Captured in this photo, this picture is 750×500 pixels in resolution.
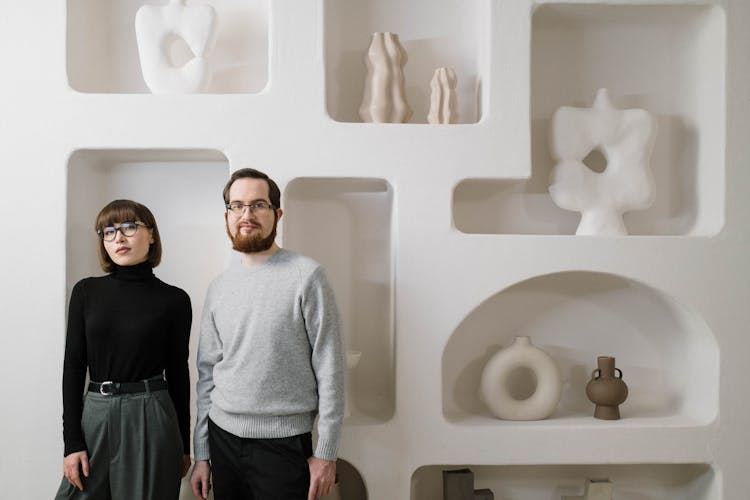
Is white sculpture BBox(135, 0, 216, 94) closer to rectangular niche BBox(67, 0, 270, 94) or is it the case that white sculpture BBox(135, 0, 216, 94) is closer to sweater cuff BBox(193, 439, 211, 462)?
→ rectangular niche BBox(67, 0, 270, 94)

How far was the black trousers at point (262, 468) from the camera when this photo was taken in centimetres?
180

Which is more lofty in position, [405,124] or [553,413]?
[405,124]

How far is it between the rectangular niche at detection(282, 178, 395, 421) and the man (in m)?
0.70

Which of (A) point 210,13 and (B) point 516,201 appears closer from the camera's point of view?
(A) point 210,13

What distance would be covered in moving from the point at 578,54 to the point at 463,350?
1.16 metres

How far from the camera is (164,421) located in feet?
6.17

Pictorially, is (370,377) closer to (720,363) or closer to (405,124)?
(405,124)

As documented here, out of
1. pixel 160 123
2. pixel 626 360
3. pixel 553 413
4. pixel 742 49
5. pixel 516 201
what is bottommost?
pixel 553 413

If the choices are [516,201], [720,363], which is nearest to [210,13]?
[516,201]

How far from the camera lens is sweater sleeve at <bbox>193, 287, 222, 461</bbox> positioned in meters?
1.94

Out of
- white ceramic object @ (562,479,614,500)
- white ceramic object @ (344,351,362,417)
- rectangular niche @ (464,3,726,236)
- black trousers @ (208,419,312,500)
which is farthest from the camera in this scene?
rectangular niche @ (464,3,726,236)

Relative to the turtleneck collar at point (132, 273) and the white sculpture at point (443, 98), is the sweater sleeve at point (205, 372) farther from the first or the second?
the white sculpture at point (443, 98)

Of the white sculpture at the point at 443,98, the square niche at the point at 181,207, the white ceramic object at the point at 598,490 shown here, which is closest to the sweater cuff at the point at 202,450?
the square niche at the point at 181,207

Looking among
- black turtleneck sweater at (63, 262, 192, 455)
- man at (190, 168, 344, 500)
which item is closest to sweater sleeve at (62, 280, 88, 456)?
black turtleneck sweater at (63, 262, 192, 455)
